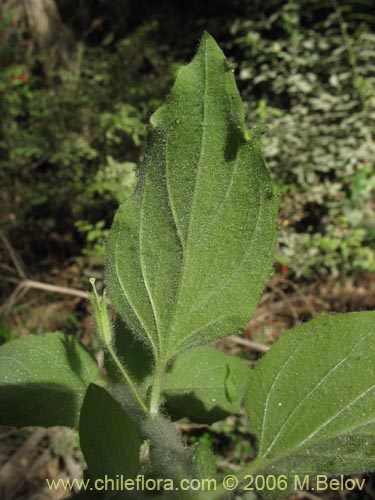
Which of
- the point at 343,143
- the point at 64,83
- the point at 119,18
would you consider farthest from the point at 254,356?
the point at 119,18

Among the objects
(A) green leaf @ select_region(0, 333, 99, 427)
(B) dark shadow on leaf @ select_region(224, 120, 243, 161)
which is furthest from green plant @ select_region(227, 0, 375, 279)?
(B) dark shadow on leaf @ select_region(224, 120, 243, 161)

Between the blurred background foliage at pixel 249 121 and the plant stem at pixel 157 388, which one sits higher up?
the plant stem at pixel 157 388

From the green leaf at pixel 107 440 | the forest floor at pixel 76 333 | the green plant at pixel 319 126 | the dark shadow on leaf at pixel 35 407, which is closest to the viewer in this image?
the green leaf at pixel 107 440

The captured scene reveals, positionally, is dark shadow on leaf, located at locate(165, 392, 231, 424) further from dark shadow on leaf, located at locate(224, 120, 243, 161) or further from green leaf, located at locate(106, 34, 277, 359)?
dark shadow on leaf, located at locate(224, 120, 243, 161)

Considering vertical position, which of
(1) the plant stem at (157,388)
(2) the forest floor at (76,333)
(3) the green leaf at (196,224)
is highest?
(3) the green leaf at (196,224)

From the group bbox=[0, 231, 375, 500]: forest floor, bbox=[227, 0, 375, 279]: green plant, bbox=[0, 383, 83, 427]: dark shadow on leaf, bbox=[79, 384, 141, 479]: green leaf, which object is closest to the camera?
bbox=[79, 384, 141, 479]: green leaf

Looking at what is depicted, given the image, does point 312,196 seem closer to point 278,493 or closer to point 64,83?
point 64,83

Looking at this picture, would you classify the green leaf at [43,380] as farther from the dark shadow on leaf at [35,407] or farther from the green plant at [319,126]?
the green plant at [319,126]

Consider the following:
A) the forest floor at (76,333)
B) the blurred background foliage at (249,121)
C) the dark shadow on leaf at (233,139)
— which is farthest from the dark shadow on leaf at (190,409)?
the blurred background foliage at (249,121)
